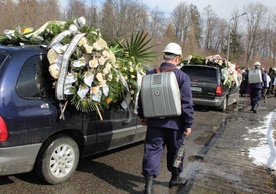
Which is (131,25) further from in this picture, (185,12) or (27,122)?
(27,122)

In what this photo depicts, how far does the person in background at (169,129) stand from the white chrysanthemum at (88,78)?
70cm

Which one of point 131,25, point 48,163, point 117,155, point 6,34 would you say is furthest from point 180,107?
point 131,25

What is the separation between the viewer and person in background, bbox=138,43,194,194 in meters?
4.29

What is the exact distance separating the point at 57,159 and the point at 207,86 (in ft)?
27.1

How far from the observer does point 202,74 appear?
1220cm

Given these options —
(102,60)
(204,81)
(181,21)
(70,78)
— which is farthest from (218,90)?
(181,21)

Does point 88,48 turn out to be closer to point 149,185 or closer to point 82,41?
point 82,41

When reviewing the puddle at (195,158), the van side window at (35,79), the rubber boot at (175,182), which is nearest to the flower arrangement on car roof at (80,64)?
the van side window at (35,79)

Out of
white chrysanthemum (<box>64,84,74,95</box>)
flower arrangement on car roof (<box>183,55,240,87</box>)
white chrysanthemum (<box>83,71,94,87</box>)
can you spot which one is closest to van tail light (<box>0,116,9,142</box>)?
white chrysanthemum (<box>64,84,74,95</box>)

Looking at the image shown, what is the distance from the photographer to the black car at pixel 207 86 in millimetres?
11867

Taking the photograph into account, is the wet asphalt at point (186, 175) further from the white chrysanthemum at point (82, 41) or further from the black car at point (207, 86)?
the black car at point (207, 86)

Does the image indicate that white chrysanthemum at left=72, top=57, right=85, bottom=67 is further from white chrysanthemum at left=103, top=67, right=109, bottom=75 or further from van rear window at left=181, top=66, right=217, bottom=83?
van rear window at left=181, top=66, right=217, bottom=83

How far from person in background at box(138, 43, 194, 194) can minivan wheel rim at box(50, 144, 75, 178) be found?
103 cm

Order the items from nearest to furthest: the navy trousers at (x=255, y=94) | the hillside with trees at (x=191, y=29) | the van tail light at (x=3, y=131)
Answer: the van tail light at (x=3, y=131) < the navy trousers at (x=255, y=94) < the hillside with trees at (x=191, y=29)
